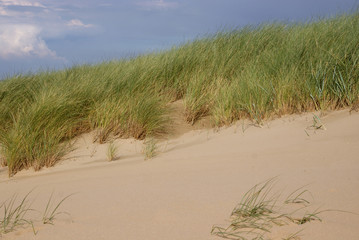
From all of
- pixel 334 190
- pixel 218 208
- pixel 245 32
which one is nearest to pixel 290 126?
pixel 334 190

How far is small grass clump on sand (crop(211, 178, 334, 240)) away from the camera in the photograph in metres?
1.78

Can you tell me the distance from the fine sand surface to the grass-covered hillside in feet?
0.77

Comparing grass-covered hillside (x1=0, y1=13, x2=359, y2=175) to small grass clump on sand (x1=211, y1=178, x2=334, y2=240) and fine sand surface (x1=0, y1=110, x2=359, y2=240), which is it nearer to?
fine sand surface (x1=0, y1=110, x2=359, y2=240)

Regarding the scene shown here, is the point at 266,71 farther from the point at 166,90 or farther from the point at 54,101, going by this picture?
the point at 54,101

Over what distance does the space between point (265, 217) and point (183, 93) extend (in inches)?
165

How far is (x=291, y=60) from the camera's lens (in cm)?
488

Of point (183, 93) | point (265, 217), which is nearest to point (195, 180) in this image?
point (265, 217)

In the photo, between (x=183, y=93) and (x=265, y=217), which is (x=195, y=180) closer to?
(x=265, y=217)

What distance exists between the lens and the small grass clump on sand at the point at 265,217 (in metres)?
1.78

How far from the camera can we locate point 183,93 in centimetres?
602

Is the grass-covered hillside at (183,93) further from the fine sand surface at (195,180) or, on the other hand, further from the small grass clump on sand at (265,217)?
the small grass clump on sand at (265,217)

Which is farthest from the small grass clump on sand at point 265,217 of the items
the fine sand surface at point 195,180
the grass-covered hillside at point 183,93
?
the grass-covered hillside at point 183,93

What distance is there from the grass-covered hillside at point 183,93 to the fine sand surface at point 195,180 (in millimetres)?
235

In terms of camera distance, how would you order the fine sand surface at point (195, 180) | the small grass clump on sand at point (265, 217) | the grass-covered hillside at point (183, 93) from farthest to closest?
the grass-covered hillside at point (183, 93), the fine sand surface at point (195, 180), the small grass clump on sand at point (265, 217)
